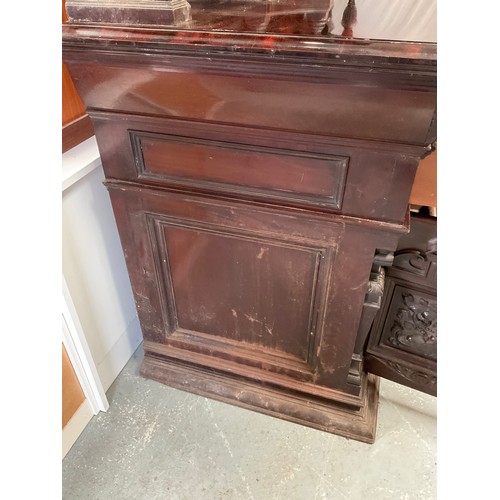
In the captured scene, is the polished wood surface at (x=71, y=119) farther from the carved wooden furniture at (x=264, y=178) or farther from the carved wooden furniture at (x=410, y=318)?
the carved wooden furniture at (x=410, y=318)

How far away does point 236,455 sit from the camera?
1200mm

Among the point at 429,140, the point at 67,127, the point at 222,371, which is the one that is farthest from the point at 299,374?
the point at 67,127

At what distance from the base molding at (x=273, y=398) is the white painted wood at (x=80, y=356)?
171mm

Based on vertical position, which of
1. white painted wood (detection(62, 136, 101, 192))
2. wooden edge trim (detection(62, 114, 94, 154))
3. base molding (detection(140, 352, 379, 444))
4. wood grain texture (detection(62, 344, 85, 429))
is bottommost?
base molding (detection(140, 352, 379, 444))

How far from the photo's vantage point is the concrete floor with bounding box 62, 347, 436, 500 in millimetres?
1120

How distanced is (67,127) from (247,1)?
21.3 inches

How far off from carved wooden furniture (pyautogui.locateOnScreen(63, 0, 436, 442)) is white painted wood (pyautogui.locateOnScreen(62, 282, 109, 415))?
0.19 m

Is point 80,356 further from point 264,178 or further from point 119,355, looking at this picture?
point 264,178

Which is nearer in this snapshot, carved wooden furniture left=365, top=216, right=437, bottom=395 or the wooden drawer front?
the wooden drawer front

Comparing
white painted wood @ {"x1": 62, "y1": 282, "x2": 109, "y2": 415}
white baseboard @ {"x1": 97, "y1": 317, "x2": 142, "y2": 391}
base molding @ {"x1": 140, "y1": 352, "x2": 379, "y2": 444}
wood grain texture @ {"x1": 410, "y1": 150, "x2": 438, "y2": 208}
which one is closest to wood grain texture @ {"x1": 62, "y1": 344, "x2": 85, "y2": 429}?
white painted wood @ {"x1": 62, "y1": 282, "x2": 109, "y2": 415}

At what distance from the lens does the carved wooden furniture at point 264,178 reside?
67cm

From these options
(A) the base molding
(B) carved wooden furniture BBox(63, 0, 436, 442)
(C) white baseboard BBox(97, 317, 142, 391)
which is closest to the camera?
(B) carved wooden furniture BBox(63, 0, 436, 442)

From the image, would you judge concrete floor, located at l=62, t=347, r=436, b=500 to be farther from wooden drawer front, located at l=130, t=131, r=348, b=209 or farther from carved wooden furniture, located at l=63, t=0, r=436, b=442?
wooden drawer front, located at l=130, t=131, r=348, b=209

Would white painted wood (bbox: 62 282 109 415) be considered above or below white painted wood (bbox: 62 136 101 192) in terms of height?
below
